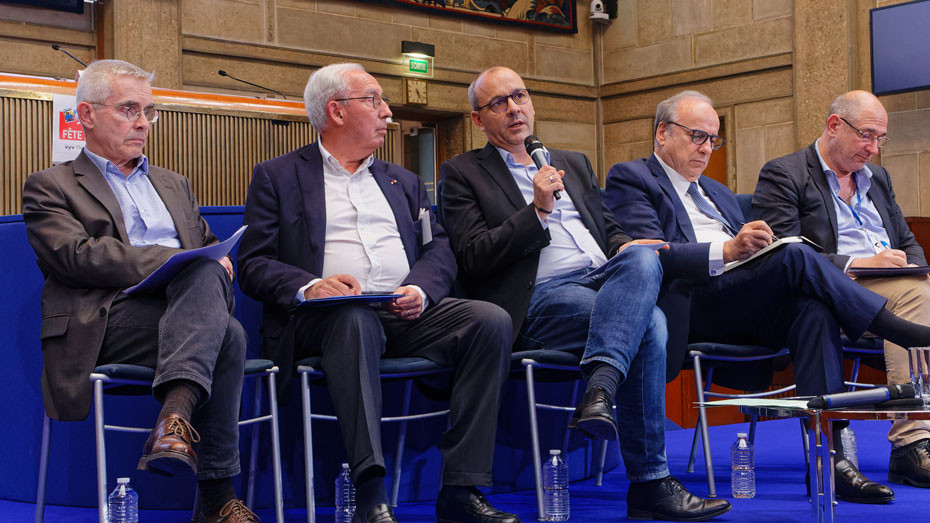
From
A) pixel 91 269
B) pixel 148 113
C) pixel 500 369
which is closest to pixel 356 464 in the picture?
pixel 500 369

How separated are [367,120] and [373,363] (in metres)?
0.89

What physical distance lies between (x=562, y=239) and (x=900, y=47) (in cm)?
521

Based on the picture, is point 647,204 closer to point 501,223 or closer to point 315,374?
point 501,223

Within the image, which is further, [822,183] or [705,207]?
[822,183]

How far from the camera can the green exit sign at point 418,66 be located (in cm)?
848

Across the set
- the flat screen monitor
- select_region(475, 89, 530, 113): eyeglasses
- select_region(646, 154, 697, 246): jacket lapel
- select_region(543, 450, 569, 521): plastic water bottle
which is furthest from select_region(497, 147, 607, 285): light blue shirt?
the flat screen monitor

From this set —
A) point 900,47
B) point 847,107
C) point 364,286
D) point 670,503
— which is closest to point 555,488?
point 670,503

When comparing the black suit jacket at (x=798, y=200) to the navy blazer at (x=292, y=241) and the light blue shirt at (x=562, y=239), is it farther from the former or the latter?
the navy blazer at (x=292, y=241)

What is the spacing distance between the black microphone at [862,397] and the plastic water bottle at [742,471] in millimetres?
838

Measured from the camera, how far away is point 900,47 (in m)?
7.09

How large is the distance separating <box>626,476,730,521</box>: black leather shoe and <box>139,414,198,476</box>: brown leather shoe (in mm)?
1145

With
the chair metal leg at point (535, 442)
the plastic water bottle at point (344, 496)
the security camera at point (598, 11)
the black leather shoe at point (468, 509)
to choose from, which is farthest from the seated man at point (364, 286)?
the security camera at point (598, 11)

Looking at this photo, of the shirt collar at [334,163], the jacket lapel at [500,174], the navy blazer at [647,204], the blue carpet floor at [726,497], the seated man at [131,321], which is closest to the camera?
the seated man at [131,321]

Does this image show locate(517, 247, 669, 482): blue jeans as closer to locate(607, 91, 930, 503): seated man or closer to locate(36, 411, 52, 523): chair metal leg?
locate(607, 91, 930, 503): seated man
